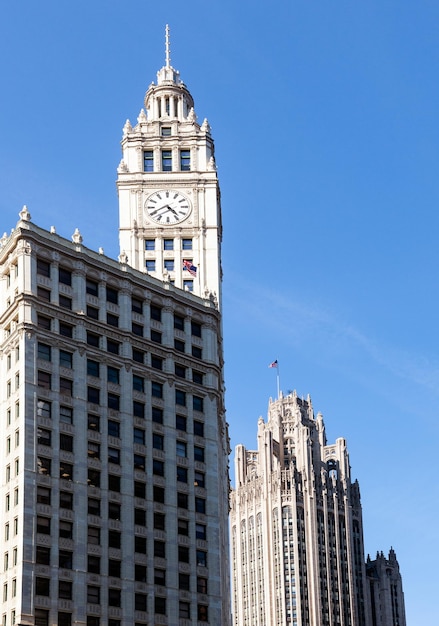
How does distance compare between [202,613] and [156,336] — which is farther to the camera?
[156,336]

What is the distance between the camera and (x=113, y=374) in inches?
4884

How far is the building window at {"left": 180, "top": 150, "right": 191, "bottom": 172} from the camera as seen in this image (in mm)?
154188

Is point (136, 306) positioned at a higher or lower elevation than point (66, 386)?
higher

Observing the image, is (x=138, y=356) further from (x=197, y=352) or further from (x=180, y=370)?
(x=197, y=352)

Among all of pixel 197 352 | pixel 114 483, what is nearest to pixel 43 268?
pixel 197 352

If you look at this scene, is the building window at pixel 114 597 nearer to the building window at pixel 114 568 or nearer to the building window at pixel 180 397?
the building window at pixel 114 568

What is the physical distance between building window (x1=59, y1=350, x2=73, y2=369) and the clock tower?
23868 millimetres

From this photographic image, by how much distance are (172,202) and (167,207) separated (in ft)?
3.37

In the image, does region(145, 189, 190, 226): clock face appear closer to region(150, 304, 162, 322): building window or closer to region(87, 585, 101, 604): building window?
region(150, 304, 162, 322): building window

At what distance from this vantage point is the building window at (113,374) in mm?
123525

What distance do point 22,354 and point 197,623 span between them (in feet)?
104

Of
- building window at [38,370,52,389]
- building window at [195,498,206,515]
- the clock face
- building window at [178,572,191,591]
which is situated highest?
the clock face

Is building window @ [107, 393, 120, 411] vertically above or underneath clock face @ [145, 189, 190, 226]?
underneath

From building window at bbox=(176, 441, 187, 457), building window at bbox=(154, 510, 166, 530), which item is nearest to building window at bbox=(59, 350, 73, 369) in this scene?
building window at bbox=(176, 441, 187, 457)
